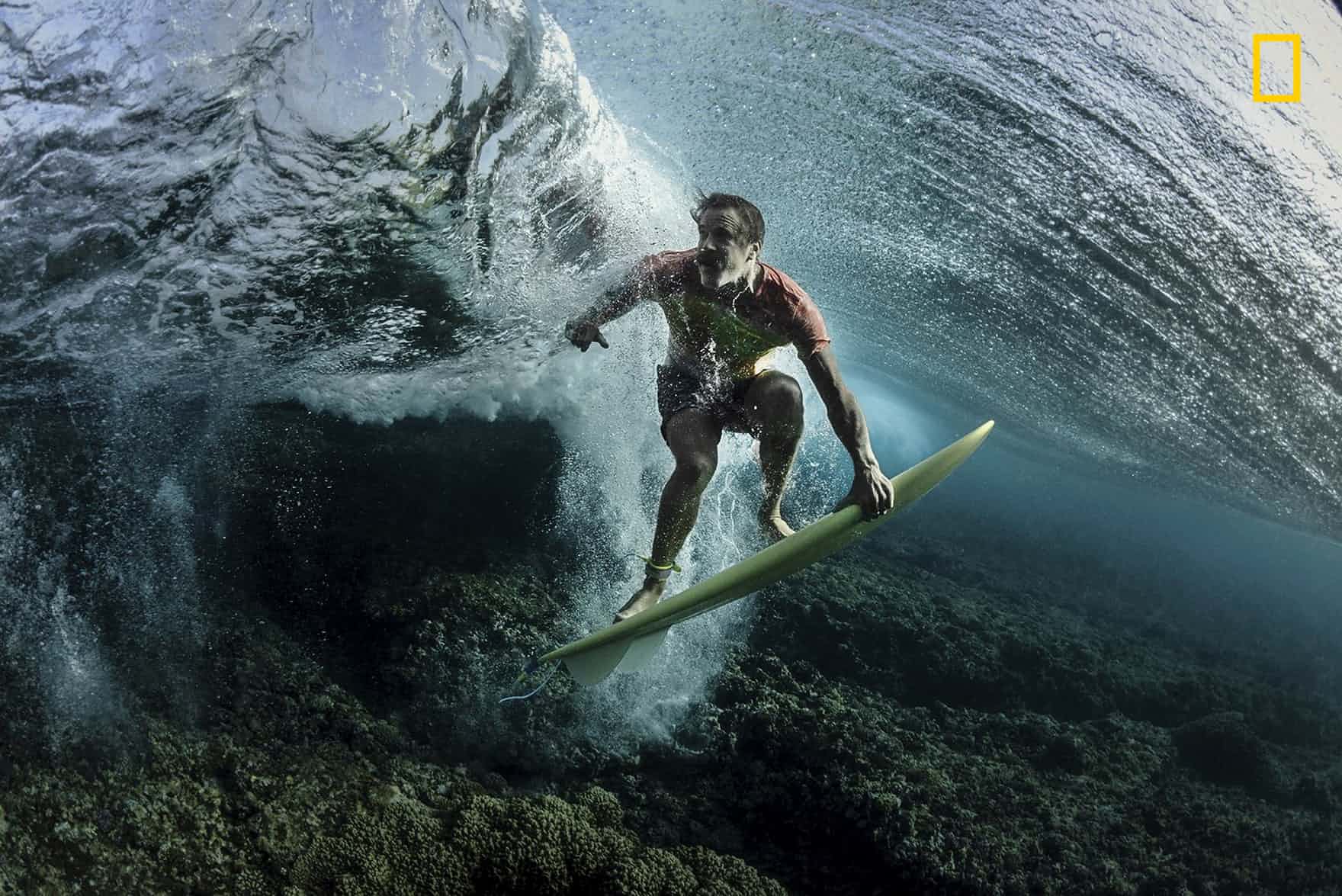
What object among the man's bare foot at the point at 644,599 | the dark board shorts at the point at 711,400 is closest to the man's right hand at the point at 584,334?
the dark board shorts at the point at 711,400

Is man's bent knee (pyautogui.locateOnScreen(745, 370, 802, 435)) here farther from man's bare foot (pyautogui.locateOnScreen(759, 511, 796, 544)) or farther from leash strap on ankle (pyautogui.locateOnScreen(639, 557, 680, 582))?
leash strap on ankle (pyautogui.locateOnScreen(639, 557, 680, 582))

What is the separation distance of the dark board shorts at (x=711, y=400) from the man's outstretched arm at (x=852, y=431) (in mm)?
451

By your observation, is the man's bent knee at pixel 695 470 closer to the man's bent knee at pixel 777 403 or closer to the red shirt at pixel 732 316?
the man's bent knee at pixel 777 403

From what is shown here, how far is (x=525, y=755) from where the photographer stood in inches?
184

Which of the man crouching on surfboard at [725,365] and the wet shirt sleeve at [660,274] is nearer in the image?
the man crouching on surfboard at [725,365]

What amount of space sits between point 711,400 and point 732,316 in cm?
51

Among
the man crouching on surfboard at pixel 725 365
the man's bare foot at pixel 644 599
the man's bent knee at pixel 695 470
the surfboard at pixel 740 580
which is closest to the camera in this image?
the man crouching on surfboard at pixel 725 365

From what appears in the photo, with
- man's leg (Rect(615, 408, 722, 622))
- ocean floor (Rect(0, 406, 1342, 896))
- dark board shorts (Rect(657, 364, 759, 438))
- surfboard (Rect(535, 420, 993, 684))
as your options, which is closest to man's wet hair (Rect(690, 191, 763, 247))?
dark board shorts (Rect(657, 364, 759, 438))

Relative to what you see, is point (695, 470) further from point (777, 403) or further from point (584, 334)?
point (584, 334)

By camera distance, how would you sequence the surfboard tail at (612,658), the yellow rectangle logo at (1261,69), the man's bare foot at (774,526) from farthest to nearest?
the man's bare foot at (774,526) < the yellow rectangle logo at (1261,69) < the surfboard tail at (612,658)

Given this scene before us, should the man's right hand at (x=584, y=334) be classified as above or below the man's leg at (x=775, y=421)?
above

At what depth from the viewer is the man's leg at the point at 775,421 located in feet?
12.4

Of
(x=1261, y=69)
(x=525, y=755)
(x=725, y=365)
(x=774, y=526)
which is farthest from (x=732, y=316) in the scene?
(x=1261, y=69)

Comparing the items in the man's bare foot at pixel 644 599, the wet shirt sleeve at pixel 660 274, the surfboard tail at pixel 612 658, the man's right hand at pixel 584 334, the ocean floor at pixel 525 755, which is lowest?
the ocean floor at pixel 525 755
